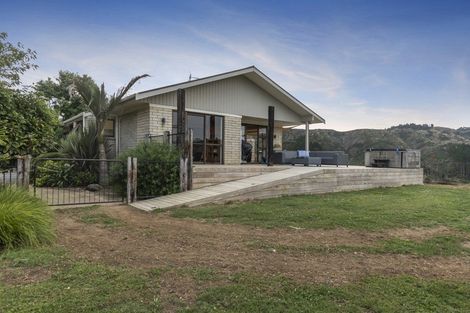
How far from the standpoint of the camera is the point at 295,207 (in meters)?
7.85

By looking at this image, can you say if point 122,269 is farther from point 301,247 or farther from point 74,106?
point 74,106

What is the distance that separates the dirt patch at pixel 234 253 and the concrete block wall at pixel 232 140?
8261 millimetres

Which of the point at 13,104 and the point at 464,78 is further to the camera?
the point at 464,78

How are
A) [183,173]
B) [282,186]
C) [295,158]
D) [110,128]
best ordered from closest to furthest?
[183,173] → [282,186] → [110,128] → [295,158]

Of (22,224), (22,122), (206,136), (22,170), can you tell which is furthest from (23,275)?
(206,136)

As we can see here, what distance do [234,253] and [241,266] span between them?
523 millimetres

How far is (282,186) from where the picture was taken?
9.83 meters

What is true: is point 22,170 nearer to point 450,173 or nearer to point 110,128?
point 110,128

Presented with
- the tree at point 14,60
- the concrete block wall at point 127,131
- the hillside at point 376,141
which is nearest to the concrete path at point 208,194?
the concrete block wall at point 127,131

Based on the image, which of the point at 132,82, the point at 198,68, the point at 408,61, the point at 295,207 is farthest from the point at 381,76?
the point at 132,82

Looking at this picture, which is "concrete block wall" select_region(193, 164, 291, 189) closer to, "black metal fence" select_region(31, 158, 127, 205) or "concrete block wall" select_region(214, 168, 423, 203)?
"concrete block wall" select_region(214, 168, 423, 203)

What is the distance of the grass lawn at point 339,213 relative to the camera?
6.09m

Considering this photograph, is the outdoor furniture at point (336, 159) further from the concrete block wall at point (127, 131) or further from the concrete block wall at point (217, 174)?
the concrete block wall at point (127, 131)

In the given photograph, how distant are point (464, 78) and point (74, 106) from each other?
85.0 feet
